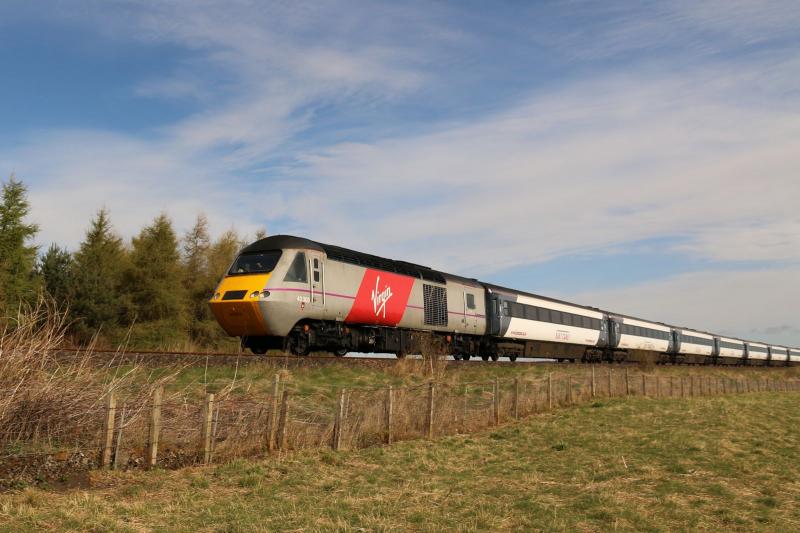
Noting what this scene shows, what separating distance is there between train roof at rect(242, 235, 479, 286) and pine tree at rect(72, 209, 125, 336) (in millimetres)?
19162

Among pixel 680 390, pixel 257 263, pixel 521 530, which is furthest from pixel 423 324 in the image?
pixel 521 530

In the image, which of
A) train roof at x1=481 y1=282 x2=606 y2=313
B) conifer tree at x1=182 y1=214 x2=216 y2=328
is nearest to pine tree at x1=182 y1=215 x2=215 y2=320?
conifer tree at x1=182 y1=214 x2=216 y2=328

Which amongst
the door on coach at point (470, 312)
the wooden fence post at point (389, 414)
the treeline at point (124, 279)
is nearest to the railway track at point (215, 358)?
the wooden fence post at point (389, 414)

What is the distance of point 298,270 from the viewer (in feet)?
Answer: 70.6

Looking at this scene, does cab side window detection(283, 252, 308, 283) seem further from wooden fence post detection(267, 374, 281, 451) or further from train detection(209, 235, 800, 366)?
wooden fence post detection(267, 374, 281, 451)

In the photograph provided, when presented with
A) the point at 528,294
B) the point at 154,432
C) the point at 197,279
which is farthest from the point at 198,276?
the point at 154,432

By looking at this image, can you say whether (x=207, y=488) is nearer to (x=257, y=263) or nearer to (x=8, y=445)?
(x=8, y=445)

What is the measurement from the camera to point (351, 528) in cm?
810

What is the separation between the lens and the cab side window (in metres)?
21.3

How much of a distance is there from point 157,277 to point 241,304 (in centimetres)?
2796

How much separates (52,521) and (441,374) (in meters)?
16.4

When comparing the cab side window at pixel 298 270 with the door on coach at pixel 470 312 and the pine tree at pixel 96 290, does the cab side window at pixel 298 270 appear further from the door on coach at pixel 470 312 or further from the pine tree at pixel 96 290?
the pine tree at pixel 96 290

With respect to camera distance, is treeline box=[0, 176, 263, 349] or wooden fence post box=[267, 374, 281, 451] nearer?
wooden fence post box=[267, 374, 281, 451]

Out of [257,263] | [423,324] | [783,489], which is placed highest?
[257,263]
